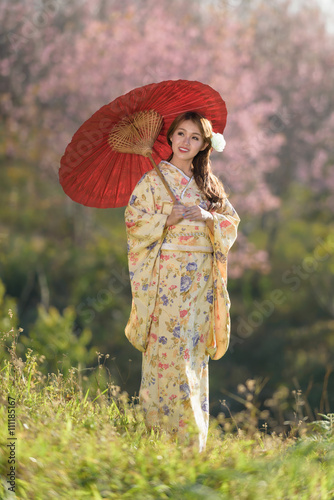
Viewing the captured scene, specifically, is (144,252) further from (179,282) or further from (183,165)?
(183,165)

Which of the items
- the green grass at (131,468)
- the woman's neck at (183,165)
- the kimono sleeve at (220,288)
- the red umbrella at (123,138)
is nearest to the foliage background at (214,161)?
the kimono sleeve at (220,288)

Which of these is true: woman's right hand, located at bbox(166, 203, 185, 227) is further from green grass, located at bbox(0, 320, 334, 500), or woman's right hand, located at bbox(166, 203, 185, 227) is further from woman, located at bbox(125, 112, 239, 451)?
green grass, located at bbox(0, 320, 334, 500)

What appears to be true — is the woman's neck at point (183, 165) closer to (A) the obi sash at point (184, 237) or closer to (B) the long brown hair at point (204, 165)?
(B) the long brown hair at point (204, 165)

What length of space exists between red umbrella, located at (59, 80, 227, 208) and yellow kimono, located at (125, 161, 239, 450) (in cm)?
25

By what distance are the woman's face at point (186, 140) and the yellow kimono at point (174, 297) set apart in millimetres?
88

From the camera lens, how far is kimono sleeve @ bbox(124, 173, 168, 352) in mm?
2943

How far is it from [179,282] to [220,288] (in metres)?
0.22

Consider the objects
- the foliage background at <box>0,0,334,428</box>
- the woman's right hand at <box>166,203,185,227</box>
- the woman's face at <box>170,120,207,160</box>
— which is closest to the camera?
the woman's right hand at <box>166,203,185,227</box>

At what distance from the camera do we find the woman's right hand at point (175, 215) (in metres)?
2.89

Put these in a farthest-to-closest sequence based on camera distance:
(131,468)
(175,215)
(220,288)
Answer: (220,288)
(175,215)
(131,468)

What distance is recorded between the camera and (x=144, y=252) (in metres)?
2.99

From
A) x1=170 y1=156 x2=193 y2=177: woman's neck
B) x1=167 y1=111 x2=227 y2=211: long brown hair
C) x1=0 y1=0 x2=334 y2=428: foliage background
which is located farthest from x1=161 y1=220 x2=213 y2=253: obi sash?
x1=0 y1=0 x2=334 y2=428: foliage background

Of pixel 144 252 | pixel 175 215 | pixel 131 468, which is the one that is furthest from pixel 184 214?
pixel 131 468

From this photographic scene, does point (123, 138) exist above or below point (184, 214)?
above
